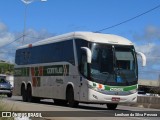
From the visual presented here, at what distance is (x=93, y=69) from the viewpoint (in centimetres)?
2212

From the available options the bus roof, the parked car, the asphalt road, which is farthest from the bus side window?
the parked car

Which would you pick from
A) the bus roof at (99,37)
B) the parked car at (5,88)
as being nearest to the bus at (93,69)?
the bus roof at (99,37)

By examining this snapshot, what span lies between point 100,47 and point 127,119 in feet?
20.6

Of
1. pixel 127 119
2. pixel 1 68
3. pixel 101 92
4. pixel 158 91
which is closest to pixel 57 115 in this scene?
pixel 127 119

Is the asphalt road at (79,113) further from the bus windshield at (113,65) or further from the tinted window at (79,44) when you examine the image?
the tinted window at (79,44)

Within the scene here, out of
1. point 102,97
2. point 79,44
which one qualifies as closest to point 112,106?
point 102,97

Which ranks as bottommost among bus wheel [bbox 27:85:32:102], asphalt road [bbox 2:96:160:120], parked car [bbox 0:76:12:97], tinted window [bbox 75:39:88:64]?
asphalt road [bbox 2:96:160:120]

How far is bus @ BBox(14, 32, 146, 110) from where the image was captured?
22109 mm

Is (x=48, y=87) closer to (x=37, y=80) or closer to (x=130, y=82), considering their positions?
(x=37, y=80)

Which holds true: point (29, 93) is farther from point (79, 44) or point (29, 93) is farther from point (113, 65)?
point (113, 65)

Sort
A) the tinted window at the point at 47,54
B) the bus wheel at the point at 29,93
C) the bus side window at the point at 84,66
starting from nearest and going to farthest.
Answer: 1. the bus side window at the point at 84,66
2. the tinted window at the point at 47,54
3. the bus wheel at the point at 29,93

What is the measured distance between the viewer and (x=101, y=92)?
2209 cm

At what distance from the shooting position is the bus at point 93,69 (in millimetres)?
22109

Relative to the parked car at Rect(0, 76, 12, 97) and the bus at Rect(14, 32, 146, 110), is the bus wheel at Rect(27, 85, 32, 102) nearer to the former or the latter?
the bus at Rect(14, 32, 146, 110)
